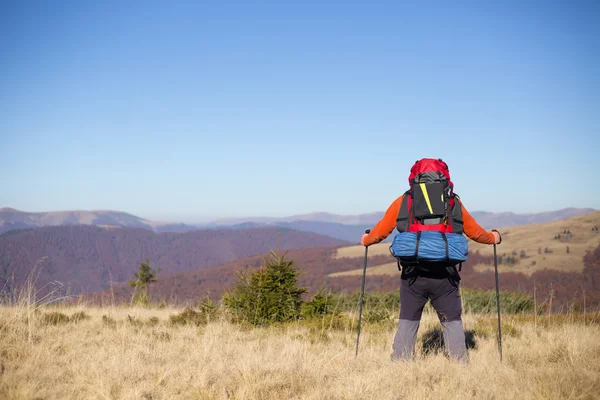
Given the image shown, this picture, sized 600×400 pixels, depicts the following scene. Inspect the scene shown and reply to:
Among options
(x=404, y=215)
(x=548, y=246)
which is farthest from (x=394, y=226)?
(x=548, y=246)

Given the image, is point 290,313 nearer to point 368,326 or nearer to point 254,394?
point 368,326

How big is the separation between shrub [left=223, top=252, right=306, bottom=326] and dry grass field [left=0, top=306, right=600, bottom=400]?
1619mm

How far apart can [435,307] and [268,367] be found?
1.91 meters

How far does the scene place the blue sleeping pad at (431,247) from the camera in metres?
4.26

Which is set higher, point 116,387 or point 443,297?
point 443,297

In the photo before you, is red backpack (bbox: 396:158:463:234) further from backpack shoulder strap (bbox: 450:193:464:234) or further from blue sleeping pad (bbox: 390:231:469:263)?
blue sleeping pad (bbox: 390:231:469:263)

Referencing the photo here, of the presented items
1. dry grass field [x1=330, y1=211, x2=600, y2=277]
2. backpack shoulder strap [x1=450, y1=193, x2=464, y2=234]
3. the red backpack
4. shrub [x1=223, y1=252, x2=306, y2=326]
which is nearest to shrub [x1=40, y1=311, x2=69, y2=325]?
shrub [x1=223, y1=252, x2=306, y2=326]

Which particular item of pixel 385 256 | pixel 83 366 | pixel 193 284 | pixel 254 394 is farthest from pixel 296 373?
pixel 193 284

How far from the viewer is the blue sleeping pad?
14.0 ft

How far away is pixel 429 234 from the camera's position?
4.36m

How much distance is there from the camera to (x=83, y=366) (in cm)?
423

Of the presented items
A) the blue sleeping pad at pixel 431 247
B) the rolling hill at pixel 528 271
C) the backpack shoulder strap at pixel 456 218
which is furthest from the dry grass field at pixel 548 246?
the blue sleeping pad at pixel 431 247

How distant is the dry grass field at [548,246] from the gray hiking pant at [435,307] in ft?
173

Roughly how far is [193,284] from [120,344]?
15437cm
